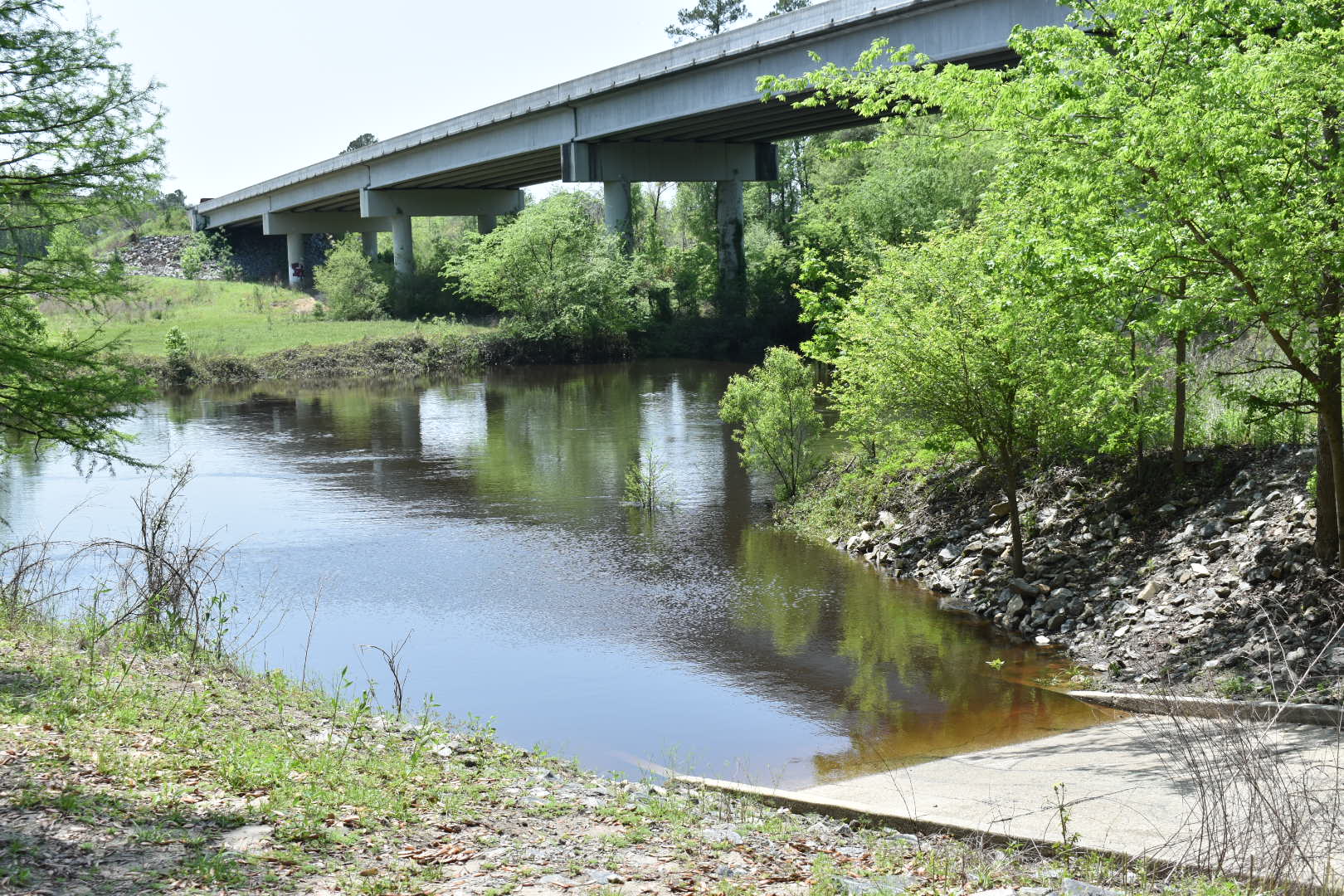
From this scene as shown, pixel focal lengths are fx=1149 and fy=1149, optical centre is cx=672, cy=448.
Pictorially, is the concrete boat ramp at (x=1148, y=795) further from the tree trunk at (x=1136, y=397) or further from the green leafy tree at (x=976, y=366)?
the tree trunk at (x=1136, y=397)

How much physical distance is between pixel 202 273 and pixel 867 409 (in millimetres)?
80781

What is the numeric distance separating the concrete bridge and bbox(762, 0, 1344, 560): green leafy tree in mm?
17606

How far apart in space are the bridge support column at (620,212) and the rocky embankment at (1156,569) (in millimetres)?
38700

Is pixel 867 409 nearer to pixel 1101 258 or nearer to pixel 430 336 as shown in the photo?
pixel 1101 258

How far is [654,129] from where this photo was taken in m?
48.7

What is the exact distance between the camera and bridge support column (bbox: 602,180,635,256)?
180ft

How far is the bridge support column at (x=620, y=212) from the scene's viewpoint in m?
54.8

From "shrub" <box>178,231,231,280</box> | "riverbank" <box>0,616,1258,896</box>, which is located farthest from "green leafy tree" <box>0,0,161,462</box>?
"shrub" <box>178,231,231,280</box>

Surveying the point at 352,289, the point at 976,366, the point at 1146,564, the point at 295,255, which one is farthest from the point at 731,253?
the point at 1146,564

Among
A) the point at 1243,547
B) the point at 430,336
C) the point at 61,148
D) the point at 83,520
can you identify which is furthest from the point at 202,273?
the point at 1243,547

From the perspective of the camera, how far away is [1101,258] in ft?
36.9

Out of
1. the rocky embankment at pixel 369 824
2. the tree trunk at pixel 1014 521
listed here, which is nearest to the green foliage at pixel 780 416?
the tree trunk at pixel 1014 521

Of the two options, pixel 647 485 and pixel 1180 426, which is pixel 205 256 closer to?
pixel 647 485

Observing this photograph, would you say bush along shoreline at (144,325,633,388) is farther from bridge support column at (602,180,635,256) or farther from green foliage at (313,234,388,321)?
green foliage at (313,234,388,321)
